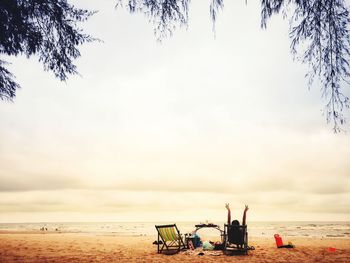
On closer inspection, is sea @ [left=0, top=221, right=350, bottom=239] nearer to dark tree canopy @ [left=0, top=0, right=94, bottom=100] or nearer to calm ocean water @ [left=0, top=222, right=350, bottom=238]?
calm ocean water @ [left=0, top=222, right=350, bottom=238]

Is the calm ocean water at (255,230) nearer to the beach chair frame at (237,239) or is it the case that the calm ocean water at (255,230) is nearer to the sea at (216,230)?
the sea at (216,230)

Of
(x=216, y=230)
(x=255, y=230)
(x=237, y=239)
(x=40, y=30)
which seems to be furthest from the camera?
(x=255, y=230)

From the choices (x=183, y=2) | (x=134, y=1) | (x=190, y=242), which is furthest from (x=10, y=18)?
(x=190, y=242)

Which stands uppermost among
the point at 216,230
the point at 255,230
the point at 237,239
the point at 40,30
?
the point at 40,30

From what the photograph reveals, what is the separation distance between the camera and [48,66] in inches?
185

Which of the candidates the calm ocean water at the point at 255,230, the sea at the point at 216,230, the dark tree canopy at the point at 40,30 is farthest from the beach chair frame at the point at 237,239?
the calm ocean water at the point at 255,230

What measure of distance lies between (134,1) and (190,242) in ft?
31.2

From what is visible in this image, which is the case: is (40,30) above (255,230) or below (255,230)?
above

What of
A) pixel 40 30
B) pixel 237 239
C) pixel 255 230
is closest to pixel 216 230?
pixel 255 230

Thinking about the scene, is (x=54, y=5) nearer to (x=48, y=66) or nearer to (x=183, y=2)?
(x=48, y=66)

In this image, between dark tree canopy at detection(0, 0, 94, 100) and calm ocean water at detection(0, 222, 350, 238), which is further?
calm ocean water at detection(0, 222, 350, 238)

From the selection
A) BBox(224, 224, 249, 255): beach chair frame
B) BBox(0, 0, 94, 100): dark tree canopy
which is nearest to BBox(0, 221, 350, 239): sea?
BBox(224, 224, 249, 255): beach chair frame

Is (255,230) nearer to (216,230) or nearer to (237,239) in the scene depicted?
(216,230)

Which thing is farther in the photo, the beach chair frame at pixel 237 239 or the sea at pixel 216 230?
the sea at pixel 216 230
